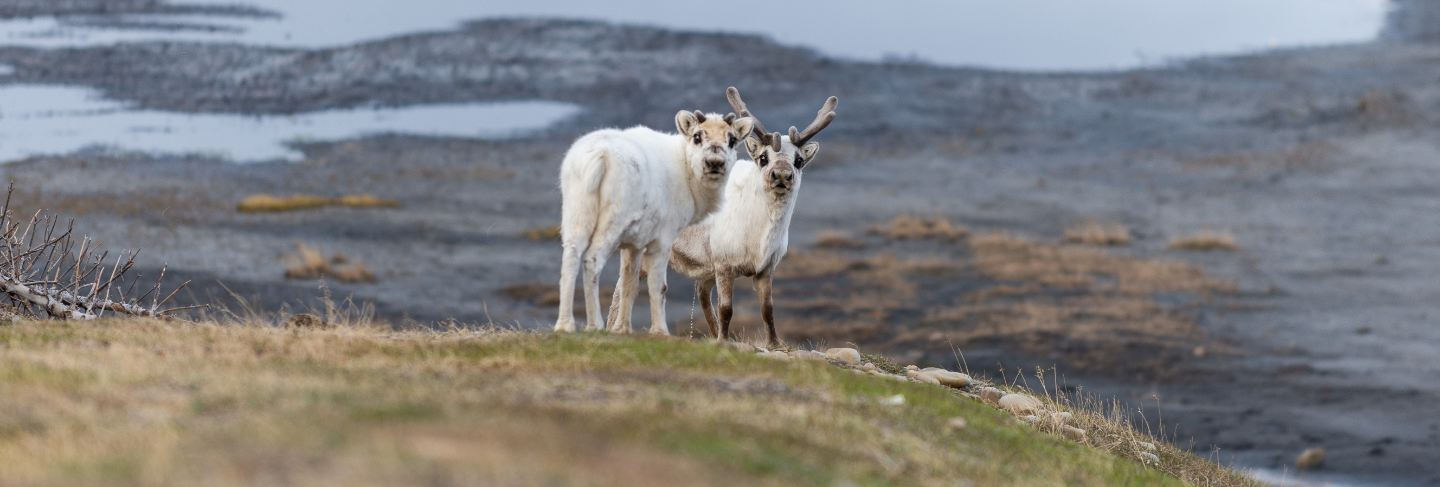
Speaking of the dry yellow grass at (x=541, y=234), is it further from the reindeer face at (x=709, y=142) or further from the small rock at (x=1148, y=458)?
the small rock at (x=1148, y=458)

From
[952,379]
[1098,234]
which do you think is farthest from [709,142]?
[1098,234]

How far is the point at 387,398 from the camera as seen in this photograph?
9859mm

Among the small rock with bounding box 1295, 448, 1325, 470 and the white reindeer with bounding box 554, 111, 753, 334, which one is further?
the small rock with bounding box 1295, 448, 1325, 470

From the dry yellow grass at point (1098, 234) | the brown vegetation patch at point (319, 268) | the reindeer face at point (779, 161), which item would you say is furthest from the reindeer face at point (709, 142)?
the dry yellow grass at point (1098, 234)

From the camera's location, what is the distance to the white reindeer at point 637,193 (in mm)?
14547

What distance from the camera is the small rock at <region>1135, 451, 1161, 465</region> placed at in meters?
15.7

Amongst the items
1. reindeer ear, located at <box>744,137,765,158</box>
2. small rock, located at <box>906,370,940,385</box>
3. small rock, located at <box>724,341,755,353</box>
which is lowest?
small rock, located at <box>906,370,940,385</box>

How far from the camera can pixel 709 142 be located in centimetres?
1544

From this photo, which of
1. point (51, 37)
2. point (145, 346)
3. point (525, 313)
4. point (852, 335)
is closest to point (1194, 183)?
point (852, 335)

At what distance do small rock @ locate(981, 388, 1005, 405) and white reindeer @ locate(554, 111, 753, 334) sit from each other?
301 centimetres

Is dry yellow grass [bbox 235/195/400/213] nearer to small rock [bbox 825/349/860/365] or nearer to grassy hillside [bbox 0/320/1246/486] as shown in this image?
grassy hillside [bbox 0/320/1246/486]

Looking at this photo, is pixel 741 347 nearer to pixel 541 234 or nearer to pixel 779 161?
pixel 779 161

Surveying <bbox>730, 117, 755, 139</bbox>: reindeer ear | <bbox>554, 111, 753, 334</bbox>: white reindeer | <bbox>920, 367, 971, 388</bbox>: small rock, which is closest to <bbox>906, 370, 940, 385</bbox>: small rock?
<bbox>920, 367, 971, 388</bbox>: small rock

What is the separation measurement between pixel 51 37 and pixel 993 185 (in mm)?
23744
